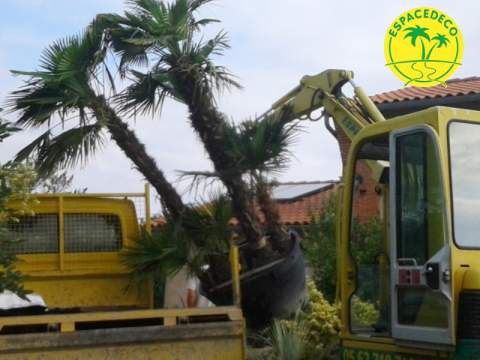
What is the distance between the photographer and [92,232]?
9.45m

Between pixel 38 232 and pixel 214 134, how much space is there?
2.76 m

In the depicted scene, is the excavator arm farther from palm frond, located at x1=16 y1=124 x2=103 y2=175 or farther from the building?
the building

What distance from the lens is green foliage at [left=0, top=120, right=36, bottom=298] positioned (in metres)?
7.66

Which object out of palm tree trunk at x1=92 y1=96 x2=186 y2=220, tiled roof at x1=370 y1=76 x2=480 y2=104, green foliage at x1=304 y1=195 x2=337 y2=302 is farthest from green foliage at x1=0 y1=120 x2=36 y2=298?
tiled roof at x1=370 y1=76 x2=480 y2=104

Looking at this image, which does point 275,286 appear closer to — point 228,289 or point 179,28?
point 228,289

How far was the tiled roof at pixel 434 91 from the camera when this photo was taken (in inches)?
655

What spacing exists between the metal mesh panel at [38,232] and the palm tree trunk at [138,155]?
6.04ft

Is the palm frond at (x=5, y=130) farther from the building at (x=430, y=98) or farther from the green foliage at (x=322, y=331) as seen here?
the building at (x=430, y=98)

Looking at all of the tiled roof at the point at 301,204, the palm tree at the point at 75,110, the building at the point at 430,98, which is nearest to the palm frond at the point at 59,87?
the palm tree at the point at 75,110

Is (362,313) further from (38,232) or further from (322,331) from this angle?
(38,232)

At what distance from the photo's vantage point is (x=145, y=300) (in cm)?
945

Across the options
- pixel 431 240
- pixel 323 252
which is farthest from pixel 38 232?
pixel 323 252

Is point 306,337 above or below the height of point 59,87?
below

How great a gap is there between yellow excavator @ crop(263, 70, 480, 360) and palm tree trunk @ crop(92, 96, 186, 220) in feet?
12.5
